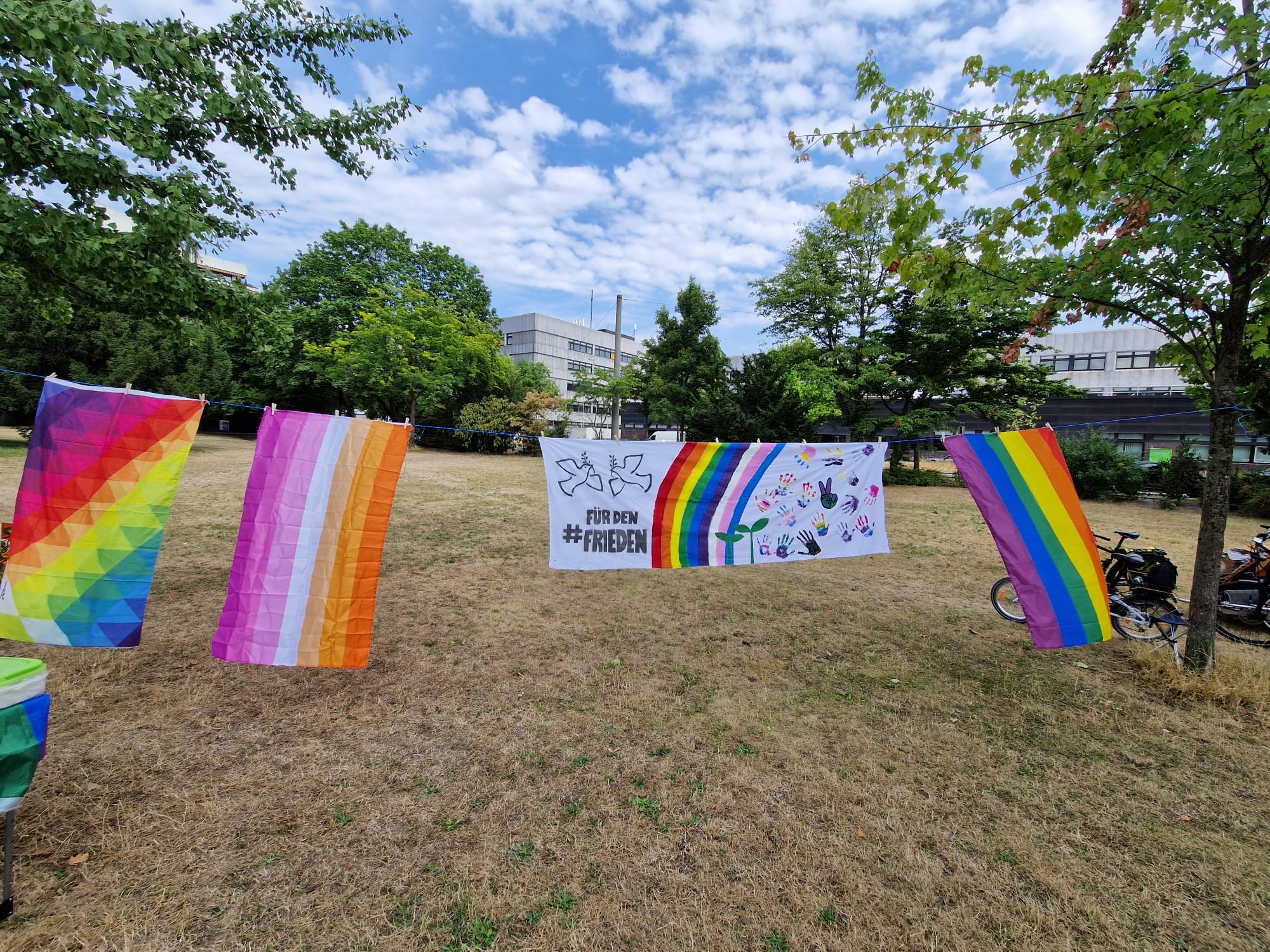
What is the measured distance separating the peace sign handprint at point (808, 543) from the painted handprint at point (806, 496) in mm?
288

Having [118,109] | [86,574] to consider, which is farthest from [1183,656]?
[118,109]

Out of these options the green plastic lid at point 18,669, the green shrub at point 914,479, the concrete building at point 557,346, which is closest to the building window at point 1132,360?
the green shrub at point 914,479

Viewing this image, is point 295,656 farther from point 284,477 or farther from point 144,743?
point 284,477

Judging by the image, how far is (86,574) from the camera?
11.2 ft

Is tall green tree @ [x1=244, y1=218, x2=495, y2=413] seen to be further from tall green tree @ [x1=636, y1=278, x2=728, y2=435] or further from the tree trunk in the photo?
the tree trunk

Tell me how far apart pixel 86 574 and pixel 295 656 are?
52.8 inches

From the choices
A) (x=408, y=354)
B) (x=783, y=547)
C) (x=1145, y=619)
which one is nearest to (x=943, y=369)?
(x=1145, y=619)

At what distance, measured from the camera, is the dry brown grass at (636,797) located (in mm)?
2281

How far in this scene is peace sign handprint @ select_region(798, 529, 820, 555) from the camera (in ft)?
19.1

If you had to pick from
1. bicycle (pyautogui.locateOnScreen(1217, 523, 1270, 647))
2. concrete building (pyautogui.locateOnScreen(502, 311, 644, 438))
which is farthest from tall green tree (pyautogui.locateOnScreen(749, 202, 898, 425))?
concrete building (pyautogui.locateOnScreen(502, 311, 644, 438))

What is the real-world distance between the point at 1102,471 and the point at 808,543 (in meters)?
17.8

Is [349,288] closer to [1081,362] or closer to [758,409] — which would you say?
[758,409]

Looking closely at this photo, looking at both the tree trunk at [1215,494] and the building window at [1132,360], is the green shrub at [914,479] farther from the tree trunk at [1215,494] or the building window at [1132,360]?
the building window at [1132,360]

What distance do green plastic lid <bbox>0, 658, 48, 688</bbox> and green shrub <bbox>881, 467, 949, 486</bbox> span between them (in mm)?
Answer: 22374
